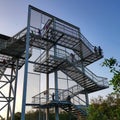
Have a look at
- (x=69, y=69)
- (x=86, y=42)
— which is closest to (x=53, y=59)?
(x=69, y=69)

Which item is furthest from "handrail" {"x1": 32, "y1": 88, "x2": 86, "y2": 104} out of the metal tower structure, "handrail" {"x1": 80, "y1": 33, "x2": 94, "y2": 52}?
"handrail" {"x1": 80, "y1": 33, "x2": 94, "y2": 52}

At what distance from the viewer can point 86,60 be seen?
24828 mm

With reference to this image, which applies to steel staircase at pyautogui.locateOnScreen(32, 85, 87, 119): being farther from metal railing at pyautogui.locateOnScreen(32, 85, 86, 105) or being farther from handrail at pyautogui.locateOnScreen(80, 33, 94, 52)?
handrail at pyautogui.locateOnScreen(80, 33, 94, 52)

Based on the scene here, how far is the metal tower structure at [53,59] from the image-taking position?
67.2 feet

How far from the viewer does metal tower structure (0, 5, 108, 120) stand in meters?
20.5

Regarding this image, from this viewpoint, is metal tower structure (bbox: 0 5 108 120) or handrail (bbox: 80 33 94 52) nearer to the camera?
metal tower structure (bbox: 0 5 108 120)

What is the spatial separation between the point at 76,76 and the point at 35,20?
7.62 metres

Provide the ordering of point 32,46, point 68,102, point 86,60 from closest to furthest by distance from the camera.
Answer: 1. point 68,102
2. point 32,46
3. point 86,60

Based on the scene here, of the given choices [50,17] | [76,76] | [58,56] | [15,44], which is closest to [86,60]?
[76,76]

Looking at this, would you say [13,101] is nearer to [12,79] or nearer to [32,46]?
[12,79]

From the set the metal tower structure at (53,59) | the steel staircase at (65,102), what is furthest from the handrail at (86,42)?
the steel staircase at (65,102)

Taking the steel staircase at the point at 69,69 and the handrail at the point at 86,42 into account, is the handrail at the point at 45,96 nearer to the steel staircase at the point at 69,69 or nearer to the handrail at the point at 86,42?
the steel staircase at the point at 69,69

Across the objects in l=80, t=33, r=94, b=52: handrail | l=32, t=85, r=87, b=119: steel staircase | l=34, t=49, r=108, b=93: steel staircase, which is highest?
l=80, t=33, r=94, b=52: handrail

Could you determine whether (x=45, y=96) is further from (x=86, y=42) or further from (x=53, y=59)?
(x=86, y=42)
